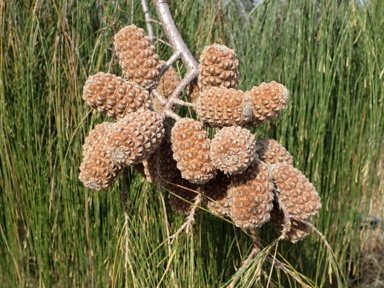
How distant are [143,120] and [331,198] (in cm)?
73

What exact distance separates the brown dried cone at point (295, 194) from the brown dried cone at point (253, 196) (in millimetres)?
15

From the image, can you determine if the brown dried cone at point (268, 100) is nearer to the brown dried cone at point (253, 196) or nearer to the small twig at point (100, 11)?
the brown dried cone at point (253, 196)

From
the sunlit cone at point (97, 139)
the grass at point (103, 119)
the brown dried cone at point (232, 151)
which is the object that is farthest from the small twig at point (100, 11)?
the brown dried cone at point (232, 151)

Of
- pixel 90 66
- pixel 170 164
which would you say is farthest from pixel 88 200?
pixel 170 164

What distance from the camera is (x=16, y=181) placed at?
99 centimetres

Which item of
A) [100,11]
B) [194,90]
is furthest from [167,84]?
[100,11]

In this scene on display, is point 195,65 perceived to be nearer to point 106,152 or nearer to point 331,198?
point 106,152

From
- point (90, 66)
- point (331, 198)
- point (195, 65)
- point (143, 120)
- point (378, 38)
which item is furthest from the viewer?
point (331, 198)

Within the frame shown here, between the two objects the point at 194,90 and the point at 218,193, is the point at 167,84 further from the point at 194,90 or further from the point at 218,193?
the point at 218,193

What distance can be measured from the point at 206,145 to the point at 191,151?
2cm

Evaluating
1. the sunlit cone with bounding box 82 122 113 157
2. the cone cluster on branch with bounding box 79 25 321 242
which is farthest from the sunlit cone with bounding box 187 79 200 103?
the sunlit cone with bounding box 82 122 113 157

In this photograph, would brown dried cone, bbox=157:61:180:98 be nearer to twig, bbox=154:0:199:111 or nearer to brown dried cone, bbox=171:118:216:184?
twig, bbox=154:0:199:111

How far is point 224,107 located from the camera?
567 millimetres

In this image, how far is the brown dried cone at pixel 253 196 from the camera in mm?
559
